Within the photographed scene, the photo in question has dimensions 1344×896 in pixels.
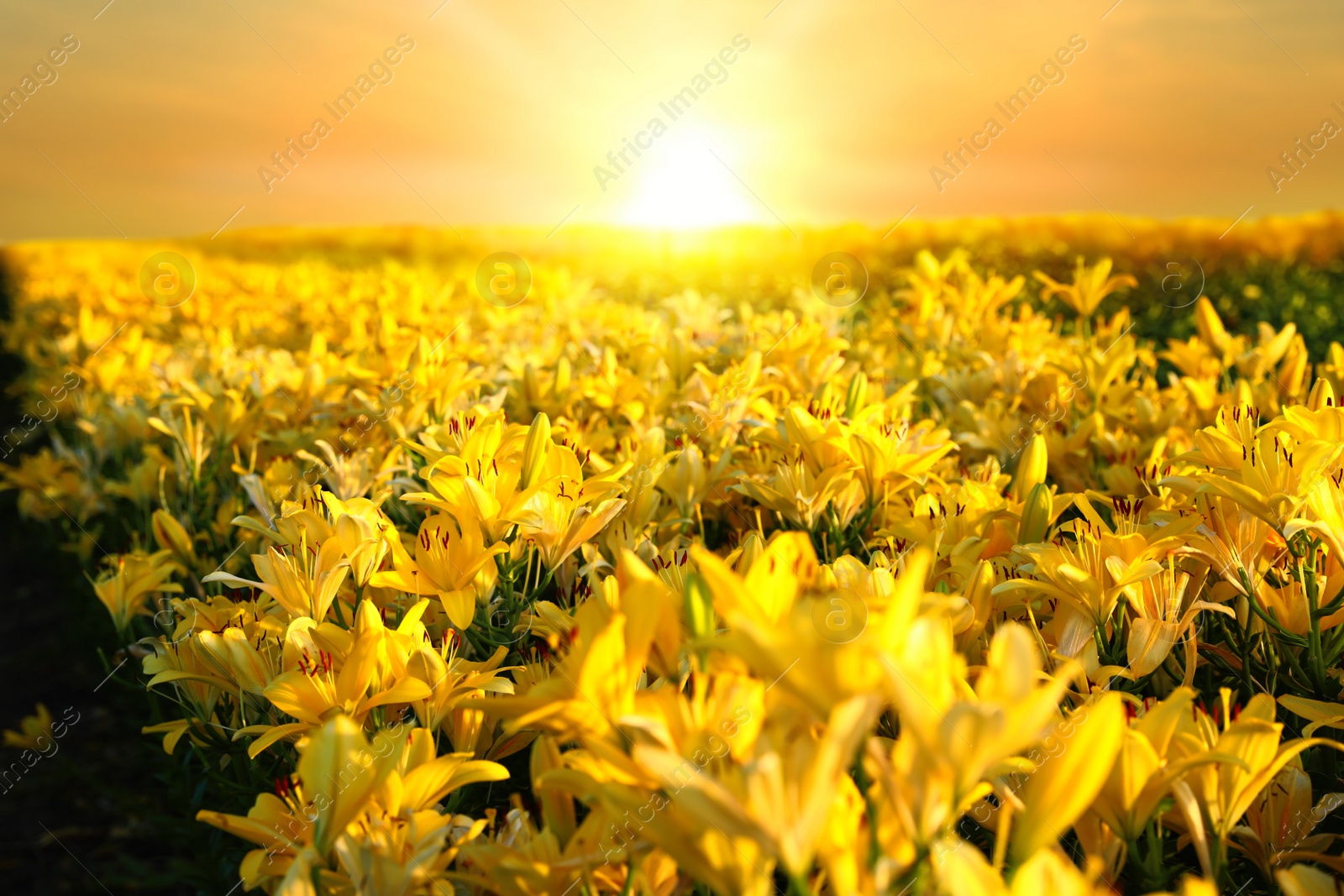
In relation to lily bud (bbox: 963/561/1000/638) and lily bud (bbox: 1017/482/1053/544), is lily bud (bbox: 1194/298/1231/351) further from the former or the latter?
lily bud (bbox: 963/561/1000/638)

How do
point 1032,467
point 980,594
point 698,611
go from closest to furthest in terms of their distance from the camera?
point 698,611, point 980,594, point 1032,467

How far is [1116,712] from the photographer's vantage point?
0.71 meters

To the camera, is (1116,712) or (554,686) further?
(554,686)

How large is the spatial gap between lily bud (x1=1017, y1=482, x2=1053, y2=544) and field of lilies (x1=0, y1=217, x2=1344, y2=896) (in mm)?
10

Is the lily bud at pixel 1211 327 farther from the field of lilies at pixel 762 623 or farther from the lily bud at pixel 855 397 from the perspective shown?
the lily bud at pixel 855 397

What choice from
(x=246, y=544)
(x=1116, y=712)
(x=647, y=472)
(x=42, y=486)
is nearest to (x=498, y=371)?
(x=246, y=544)

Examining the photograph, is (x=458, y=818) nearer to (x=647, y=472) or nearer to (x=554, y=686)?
(x=554, y=686)

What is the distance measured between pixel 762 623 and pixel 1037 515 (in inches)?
36.4

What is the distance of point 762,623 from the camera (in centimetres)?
69

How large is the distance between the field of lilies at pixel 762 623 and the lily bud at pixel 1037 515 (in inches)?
0.4

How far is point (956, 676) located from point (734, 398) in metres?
1.33

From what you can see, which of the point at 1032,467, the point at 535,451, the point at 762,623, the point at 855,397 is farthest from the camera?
the point at 855,397

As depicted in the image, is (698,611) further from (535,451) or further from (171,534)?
(171,534)

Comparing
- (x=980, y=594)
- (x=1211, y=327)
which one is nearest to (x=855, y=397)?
(x=980, y=594)
